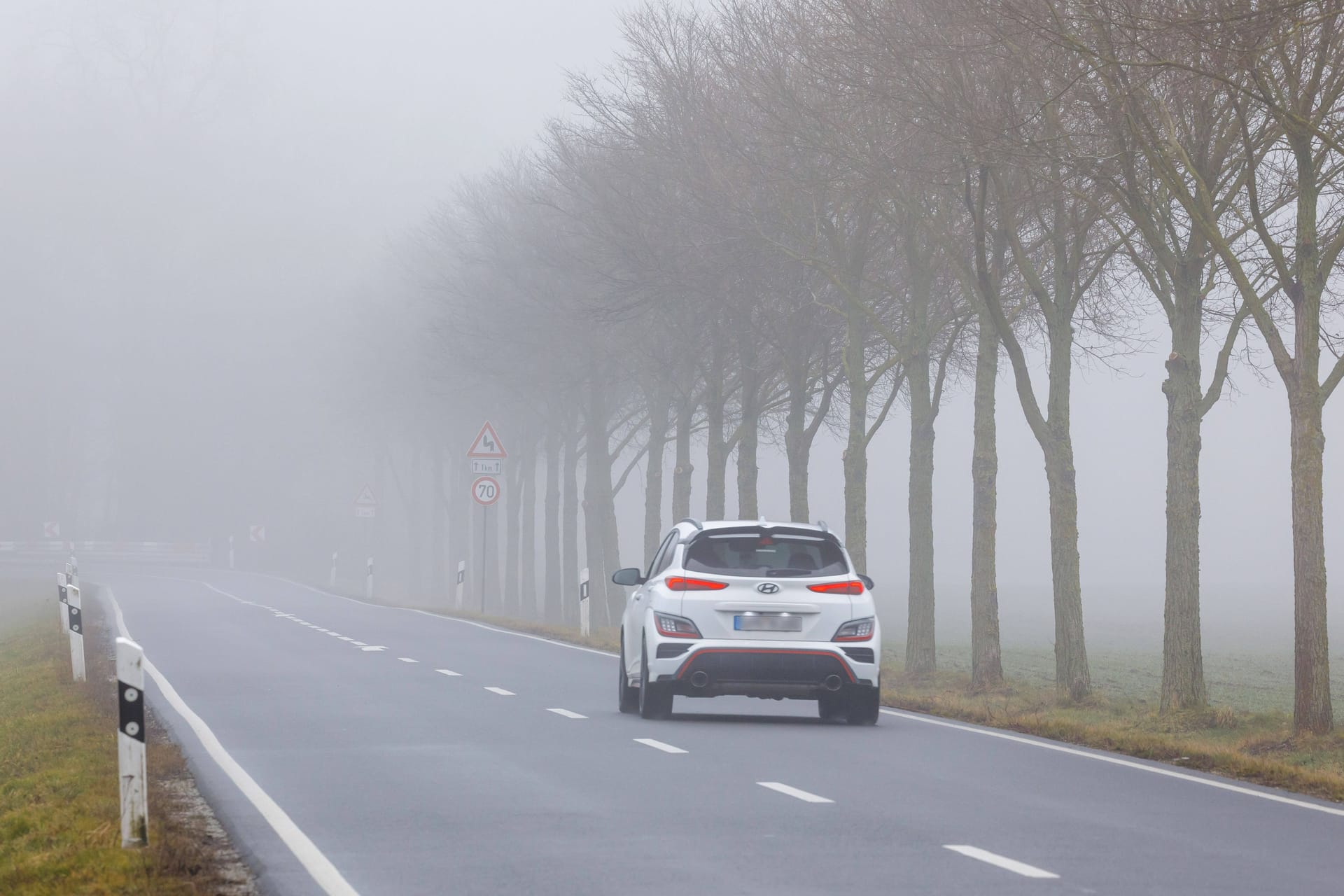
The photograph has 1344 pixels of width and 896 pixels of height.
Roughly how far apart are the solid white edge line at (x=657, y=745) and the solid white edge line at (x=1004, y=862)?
15.3 feet

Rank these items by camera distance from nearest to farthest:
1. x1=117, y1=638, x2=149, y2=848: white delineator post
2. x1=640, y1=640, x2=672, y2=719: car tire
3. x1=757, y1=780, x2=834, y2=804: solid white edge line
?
x1=117, y1=638, x2=149, y2=848: white delineator post
x1=757, y1=780, x2=834, y2=804: solid white edge line
x1=640, y1=640, x2=672, y2=719: car tire

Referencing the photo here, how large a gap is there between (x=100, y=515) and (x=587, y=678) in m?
104

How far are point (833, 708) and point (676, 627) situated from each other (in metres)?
2.05

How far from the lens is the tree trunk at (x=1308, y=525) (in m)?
15.1

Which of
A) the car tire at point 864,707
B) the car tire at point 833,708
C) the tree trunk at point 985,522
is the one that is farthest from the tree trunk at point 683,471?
the car tire at point 864,707

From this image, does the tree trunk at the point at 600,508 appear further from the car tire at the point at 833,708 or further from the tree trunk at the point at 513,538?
the car tire at the point at 833,708

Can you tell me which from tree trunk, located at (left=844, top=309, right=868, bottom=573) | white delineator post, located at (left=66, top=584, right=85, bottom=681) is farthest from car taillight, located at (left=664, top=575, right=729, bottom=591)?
tree trunk, located at (left=844, top=309, right=868, bottom=573)

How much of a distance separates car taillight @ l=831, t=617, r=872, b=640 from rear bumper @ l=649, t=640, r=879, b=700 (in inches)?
2.3

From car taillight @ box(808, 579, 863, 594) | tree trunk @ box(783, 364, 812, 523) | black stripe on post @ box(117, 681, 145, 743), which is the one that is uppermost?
tree trunk @ box(783, 364, 812, 523)

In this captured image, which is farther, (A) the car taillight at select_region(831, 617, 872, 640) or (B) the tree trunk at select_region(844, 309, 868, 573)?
(B) the tree trunk at select_region(844, 309, 868, 573)

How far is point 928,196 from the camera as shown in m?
23.4

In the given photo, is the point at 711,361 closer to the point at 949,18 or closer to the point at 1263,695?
the point at 1263,695

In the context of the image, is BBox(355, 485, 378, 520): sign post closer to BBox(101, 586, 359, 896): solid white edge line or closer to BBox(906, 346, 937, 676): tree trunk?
BBox(906, 346, 937, 676): tree trunk

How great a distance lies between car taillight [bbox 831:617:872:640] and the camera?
15539 mm
